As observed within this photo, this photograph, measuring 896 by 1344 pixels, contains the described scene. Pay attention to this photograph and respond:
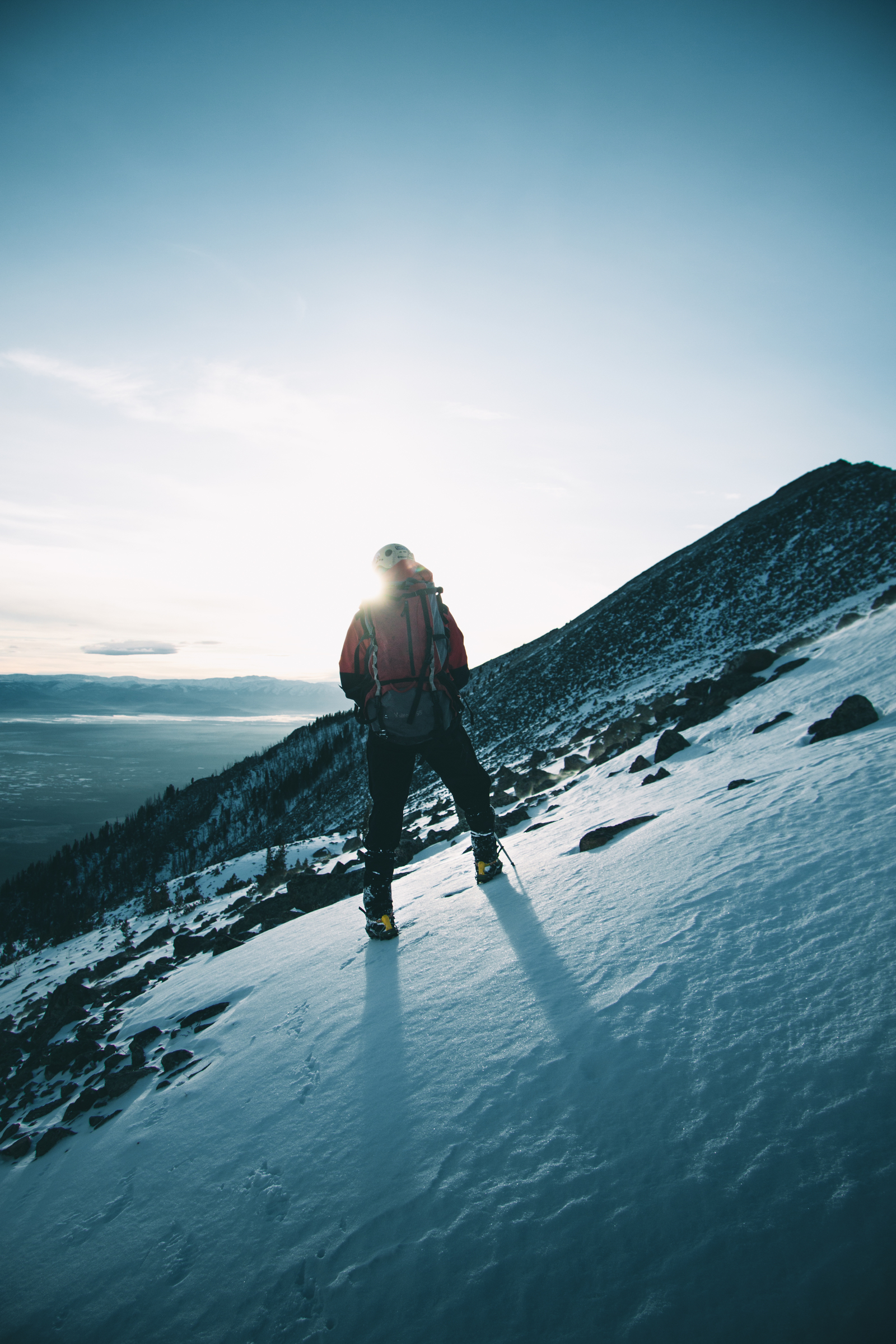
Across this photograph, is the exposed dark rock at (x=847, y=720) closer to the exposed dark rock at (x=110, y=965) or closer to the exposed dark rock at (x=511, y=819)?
the exposed dark rock at (x=511, y=819)

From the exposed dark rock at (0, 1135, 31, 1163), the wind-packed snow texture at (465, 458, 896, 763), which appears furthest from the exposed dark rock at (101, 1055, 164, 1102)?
the wind-packed snow texture at (465, 458, 896, 763)

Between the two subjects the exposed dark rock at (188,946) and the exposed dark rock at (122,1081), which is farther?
the exposed dark rock at (188,946)

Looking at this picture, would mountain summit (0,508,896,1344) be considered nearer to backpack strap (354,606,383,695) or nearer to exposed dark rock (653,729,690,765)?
backpack strap (354,606,383,695)

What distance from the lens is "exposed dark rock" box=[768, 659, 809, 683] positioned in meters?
7.53

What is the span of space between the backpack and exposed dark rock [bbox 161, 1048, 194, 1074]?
233 cm

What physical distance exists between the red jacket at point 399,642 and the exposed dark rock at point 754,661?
22.3ft

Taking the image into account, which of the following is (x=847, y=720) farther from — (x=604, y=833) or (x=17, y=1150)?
(x=17, y=1150)

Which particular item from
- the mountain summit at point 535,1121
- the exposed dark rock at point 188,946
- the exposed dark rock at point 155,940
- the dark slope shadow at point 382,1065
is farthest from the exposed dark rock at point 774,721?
the exposed dark rock at point 155,940

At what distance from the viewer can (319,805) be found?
47.6 m

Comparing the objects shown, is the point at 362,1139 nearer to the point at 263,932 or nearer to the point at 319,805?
the point at 263,932

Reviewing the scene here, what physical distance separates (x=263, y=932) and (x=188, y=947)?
1684 millimetres

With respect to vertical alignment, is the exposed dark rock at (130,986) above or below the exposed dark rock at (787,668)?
below

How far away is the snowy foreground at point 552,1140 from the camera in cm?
126

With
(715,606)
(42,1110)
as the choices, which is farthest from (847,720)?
(715,606)
